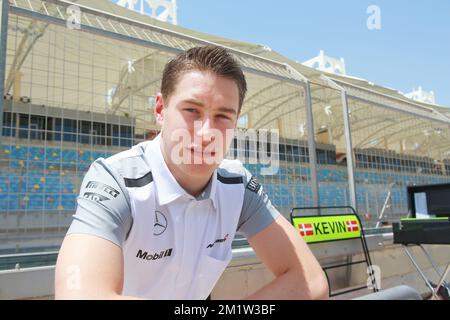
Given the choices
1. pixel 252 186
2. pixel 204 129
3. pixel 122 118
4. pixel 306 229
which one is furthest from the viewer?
pixel 306 229

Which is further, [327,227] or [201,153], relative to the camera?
[327,227]

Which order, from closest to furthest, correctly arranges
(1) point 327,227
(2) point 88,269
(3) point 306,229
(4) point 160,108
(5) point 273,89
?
(2) point 88,269
(4) point 160,108
(3) point 306,229
(1) point 327,227
(5) point 273,89

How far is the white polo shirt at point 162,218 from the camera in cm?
94

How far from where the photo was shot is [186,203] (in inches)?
44.4

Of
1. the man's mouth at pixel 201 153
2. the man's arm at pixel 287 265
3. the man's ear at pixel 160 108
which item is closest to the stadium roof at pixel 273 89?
the man's ear at pixel 160 108

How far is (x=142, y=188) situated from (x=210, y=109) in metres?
0.32

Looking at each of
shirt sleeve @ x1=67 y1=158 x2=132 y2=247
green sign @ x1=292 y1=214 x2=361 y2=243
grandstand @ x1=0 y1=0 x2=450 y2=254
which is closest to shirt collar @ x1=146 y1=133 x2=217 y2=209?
A: shirt sleeve @ x1=67 y1=158 x2=132 y2=247

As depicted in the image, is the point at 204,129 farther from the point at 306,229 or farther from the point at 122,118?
the point at 306,229

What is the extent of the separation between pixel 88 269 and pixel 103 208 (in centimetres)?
18

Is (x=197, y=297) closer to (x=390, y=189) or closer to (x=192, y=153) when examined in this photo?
(x=192, y=153)

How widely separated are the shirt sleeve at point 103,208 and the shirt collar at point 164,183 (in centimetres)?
13

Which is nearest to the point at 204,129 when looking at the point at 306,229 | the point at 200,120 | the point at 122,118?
the point at 200,120

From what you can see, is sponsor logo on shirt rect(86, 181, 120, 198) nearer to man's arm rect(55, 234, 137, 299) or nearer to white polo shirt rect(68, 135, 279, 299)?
white polo shirt rect(68, 135, 279, 299)

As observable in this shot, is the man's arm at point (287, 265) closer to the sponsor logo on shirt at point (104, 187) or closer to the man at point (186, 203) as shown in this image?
the man at point (186, 203)
